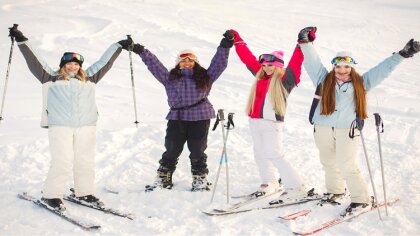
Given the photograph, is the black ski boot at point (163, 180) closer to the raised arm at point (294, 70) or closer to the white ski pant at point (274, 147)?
the white ski pant at point (274, 147)

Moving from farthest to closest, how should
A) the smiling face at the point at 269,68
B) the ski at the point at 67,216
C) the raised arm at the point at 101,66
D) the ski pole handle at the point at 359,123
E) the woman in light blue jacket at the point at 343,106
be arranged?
1. the smiling face at the point at 269,68
2. the raised arm at the point at 101,66
3. the woman in light blue jacket at the point at 343,106
4. the ski pole handle at the point at 359,123
5. the ski at the point at 67,216

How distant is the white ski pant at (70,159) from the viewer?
5.25 meters

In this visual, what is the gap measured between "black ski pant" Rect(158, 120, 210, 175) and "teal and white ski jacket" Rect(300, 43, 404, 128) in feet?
5.11

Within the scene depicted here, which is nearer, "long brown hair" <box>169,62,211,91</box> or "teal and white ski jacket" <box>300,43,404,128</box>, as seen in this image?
"teal and white ski jacket" <box>300,43,404,128</box>

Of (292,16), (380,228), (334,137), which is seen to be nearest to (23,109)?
(334,137)

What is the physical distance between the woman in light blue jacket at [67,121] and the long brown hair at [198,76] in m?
1.08

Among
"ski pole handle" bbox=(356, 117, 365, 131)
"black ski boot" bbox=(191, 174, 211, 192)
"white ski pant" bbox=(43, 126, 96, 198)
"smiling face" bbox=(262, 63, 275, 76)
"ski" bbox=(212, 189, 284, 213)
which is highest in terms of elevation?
"smiling face" bbox=(262, 63, 275, 76)

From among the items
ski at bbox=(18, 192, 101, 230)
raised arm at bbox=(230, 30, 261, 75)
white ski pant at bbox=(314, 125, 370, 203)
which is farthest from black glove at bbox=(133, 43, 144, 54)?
white ski pant at bbox=(314, 125, 370, 203)

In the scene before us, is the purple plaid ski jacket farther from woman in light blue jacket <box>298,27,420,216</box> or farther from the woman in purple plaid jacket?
woman in light blue jacket <box>298,27,420,216</box>

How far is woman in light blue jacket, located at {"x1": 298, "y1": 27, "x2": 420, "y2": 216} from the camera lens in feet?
16.6

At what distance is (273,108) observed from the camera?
5621 mm

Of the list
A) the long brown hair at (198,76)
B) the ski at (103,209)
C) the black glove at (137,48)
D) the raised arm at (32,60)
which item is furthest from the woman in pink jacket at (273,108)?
the raised arm at (32,60)

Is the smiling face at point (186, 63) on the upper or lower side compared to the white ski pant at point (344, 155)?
upper

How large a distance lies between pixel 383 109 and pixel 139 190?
323 inches
